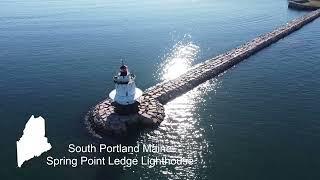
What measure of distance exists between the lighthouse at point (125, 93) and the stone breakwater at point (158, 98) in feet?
4.13

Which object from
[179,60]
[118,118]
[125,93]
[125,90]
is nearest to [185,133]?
[118,118]

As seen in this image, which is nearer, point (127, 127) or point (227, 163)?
point (227, 163)

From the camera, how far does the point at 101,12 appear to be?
4884 inches

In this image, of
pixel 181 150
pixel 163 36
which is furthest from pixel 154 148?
pixel 163 36

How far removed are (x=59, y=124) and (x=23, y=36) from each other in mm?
51070

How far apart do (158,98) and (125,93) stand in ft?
28.1

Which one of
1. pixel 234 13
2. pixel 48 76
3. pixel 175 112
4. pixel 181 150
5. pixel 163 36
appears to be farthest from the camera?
pixel 234 13

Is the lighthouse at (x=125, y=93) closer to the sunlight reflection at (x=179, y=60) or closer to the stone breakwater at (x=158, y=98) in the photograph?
the stone breakwater at (x=158, y=98)

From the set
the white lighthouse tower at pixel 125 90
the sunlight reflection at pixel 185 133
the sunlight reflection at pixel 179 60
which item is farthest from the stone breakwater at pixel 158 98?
the sunlight reflection at pixel 179 60

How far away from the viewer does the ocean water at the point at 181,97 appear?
42250mm

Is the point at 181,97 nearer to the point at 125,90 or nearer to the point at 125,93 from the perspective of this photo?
the point at 125,93

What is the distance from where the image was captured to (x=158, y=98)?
56.4 m

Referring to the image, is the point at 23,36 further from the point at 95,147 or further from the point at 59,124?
the point at 95,147

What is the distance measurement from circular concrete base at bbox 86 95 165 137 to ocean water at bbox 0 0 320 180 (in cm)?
128
